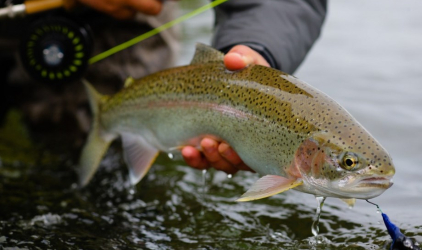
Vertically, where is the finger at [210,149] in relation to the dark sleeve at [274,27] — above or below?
below

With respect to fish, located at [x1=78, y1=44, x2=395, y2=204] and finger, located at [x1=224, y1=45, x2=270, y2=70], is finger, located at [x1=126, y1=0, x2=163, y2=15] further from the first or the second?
finger, located at [x1=224, y1=45, x2=270, y2=70]

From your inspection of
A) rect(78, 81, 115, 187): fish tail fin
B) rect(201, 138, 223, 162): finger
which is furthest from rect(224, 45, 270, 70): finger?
rect(78, 81, 115, 187): fish tail fin

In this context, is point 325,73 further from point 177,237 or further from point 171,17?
point 177,237

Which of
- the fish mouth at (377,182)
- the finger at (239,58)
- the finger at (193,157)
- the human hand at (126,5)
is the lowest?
the fish mouth at (377,182)

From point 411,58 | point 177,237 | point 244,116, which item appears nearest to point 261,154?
point 244,116

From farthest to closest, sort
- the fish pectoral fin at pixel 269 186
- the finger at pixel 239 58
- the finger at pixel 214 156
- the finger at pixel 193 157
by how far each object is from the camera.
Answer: the finger at pixel 193 157
the finger at pixel 214 156
the finger at pixel 239 58
the fish pectoral fin at pixel 269 186

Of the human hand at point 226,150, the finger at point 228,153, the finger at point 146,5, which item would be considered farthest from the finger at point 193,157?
the finger at point 146,5

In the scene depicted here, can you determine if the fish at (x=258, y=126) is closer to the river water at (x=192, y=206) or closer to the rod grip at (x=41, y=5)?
the river water at (x=192, y=206)

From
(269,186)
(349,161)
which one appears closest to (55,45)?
(269,186)
